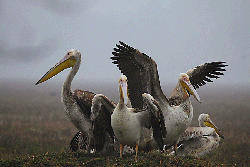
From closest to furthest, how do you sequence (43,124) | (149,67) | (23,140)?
1. (149,67)
2. (23,140)
3. (43,124)

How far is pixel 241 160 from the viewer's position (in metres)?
9.32

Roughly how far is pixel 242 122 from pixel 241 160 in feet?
34.4

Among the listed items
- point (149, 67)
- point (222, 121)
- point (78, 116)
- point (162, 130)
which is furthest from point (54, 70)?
point (222, 121)

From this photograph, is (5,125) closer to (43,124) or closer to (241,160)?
(43,124)

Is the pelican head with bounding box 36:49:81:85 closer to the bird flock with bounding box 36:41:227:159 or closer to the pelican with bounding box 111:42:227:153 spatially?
the bird flock with bounding box 36:41:227:159

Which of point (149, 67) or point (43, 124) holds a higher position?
point (149, 67)

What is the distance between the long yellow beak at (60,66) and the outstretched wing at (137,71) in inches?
49.7

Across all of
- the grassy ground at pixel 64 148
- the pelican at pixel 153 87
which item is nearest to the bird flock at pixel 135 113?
the pelican at pixel 153 87

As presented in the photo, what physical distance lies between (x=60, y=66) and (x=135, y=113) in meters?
2.81

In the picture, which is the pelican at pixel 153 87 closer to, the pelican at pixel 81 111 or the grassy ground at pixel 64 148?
the grassy ground at pixel 64 148

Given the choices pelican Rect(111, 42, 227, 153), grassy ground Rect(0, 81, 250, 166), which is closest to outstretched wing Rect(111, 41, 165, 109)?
pelican Rect(111, 42, 227, 153)

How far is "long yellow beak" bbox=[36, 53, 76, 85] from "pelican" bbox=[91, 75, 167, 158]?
1948 millimetres

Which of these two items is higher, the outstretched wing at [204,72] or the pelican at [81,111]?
the outstretched wing at [204,72]

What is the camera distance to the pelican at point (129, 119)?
566 centimetres
